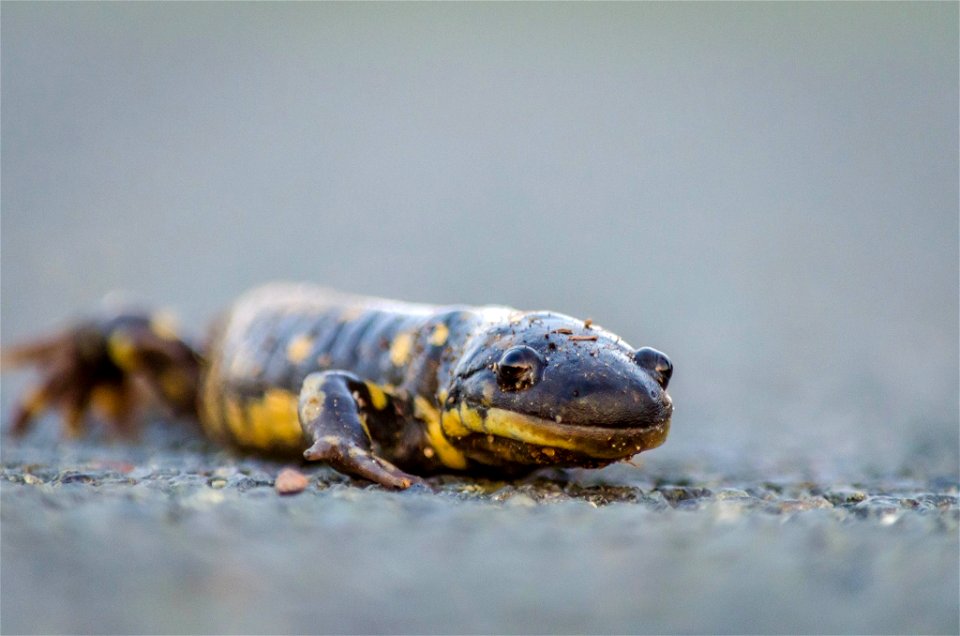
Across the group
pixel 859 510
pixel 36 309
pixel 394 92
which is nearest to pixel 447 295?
pixel 36 309

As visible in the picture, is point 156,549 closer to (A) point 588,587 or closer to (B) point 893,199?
(A) point 588,587

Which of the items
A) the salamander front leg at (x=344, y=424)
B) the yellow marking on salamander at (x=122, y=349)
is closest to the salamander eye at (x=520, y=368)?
the salamander front leg at (x=344, y=424)

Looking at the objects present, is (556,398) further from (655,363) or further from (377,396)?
(377,396)

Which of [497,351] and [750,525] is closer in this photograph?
[750,525]

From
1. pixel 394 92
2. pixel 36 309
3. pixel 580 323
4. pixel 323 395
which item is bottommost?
pixel 36 309

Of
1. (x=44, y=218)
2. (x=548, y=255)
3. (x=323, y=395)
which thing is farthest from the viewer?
(x=44, y=218)

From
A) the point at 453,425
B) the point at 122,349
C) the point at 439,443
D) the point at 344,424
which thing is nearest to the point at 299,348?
the point at 344,424

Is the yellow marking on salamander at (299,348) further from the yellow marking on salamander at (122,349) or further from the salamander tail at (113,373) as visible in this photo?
the yellow marking on salamander at (122,349)
